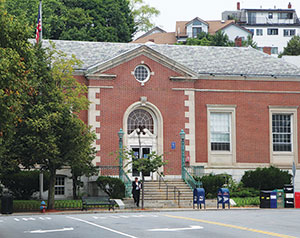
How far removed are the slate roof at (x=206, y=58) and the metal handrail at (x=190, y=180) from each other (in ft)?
23.2

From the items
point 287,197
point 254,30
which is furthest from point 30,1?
point 254,30

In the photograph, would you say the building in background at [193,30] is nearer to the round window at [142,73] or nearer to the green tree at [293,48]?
the green tree at [293,48]

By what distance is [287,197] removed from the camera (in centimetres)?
3612

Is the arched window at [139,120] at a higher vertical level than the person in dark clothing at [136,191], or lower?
higher

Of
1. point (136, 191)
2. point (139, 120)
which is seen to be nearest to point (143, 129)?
point (139, 120)

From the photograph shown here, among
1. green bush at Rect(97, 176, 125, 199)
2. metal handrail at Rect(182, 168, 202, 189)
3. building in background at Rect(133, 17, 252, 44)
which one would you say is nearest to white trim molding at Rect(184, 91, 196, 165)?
metal handrail at Rect(182, 168, 202, 189)

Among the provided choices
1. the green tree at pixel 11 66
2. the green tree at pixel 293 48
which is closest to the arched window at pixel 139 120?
the green tree at pixel 11 66

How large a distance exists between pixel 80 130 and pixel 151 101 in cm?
882

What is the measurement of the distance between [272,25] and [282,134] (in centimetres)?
7946

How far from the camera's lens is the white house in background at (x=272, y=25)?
395 feet

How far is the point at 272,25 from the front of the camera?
121m

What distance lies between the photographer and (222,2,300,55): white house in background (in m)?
120

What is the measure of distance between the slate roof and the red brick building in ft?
0.24

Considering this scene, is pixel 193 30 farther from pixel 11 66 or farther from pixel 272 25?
pixel 11 66
